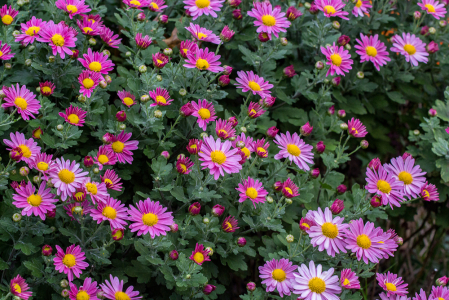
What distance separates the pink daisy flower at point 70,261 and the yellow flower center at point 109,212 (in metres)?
0.17

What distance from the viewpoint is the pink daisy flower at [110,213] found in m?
1.78

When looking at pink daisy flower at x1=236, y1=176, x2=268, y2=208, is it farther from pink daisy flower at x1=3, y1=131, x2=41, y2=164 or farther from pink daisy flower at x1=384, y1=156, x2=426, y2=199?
pink daisy flower at x1=3, y1=131, x2=41, y2=164

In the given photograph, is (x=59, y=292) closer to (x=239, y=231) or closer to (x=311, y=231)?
(x=239, y=231)

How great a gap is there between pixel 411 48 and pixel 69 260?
2.48m

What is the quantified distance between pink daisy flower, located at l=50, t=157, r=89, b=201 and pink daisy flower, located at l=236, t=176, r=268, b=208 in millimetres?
677

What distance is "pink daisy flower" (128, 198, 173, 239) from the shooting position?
1.76m

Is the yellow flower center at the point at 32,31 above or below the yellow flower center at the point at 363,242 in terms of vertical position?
above

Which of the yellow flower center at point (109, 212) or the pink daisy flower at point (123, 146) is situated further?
the pink daisy flower at point (123, 146)

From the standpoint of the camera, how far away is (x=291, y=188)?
80.6 inches

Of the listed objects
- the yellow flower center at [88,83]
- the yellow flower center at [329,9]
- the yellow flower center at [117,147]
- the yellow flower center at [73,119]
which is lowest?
the yellow flower center at [117,147]

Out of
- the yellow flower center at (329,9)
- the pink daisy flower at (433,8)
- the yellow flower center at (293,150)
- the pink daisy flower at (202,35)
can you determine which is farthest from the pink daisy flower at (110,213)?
the pink daisy flower at (433,8)

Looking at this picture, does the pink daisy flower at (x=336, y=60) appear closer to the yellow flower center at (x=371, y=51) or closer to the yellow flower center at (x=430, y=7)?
the yellow flower center at (x=371, y=51)

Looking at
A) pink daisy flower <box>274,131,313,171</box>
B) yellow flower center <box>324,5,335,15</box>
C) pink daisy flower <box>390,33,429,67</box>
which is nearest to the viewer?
pink daisy flower <box>274,131,313,171</box>

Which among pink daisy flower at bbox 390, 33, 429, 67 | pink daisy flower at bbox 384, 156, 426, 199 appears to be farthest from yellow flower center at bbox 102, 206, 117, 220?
pink daisy flower at bbox 390, 33, 429, 67
